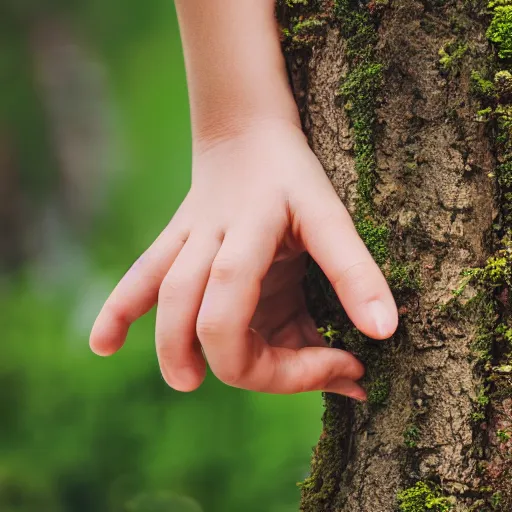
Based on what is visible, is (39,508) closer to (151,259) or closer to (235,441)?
(235,441)

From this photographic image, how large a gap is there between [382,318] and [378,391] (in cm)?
13

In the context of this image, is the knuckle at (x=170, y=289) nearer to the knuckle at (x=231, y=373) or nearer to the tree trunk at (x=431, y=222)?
the knuckle at (x=231, y=373)

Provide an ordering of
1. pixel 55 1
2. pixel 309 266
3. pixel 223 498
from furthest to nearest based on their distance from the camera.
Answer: pixel 55 1 → pixel 223 498 → pixel 309 266

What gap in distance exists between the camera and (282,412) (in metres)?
1.67

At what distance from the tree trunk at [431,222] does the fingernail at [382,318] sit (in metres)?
0.08

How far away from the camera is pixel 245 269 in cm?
56

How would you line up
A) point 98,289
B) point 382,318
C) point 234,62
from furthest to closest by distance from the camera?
point 98,289 → point 234,62 → point 382,318

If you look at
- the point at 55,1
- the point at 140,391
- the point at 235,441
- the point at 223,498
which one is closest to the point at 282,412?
the point at 235,441

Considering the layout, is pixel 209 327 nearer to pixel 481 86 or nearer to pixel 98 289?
pixel 481 86

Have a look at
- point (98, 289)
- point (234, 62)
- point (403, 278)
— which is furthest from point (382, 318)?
point (98, 289)

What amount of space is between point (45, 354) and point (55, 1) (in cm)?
115

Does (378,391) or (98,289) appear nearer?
(378,391)

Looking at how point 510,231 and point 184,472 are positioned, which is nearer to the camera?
point 510,231

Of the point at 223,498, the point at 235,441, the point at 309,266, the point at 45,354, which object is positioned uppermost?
the point at 309,266
